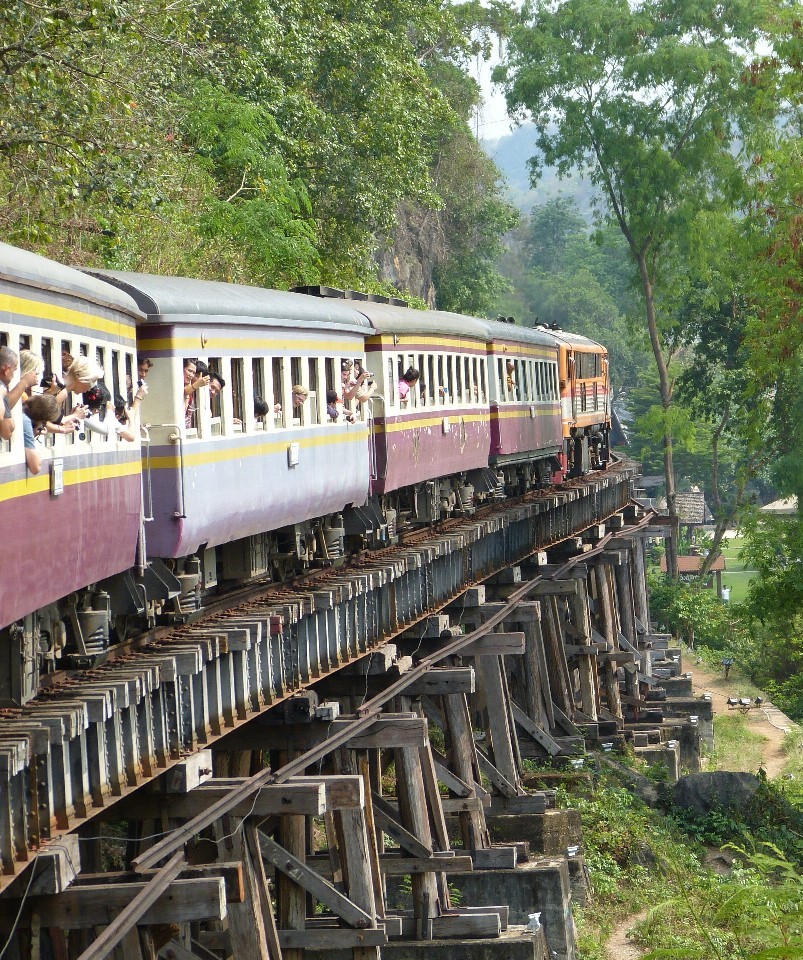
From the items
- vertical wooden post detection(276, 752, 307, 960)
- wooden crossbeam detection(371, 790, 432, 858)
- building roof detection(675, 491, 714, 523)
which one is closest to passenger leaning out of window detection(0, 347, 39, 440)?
vertical wooden post detection(276, 752, 307, 960)

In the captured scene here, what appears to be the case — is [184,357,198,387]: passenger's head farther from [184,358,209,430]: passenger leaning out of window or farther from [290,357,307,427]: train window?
[290,357,307,427]: train window

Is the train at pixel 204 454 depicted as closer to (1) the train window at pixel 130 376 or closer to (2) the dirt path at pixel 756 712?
(1) the train window at pixel 130 376

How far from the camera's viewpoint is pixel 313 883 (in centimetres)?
1239

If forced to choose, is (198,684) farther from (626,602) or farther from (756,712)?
(756,712)

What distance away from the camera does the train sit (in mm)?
8516

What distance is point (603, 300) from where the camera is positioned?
342ft

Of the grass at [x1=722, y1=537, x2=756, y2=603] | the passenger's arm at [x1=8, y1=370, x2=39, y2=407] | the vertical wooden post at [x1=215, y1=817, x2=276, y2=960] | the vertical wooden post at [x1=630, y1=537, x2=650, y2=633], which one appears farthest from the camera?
the grass at [x1=722, y1=537, x2=756, y2=603]

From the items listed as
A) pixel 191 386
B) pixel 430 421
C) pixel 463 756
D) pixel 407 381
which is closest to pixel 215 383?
pixel 191 386

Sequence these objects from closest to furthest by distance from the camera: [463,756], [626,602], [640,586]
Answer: [463,756], [626,602], [640,586]

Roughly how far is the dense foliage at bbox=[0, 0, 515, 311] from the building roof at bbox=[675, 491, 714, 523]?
34.0m

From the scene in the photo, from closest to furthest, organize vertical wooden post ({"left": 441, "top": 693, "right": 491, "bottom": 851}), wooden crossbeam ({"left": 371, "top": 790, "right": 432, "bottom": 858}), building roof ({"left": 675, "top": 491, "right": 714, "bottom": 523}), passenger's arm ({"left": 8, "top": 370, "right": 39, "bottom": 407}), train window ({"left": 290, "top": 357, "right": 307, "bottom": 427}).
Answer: passenger's arm ({"left": 8, "top": 370, "right": 39, "bottom": 407}) → train window ({"left": 290, "top": 357, "right": 307, "bottom": 427}) → wooden crossbeam ({"left": 371, "top": 790, "right": 432, "bottom": 858}) → vertical wooden post ({"left": 441, "top": 693, "right": 491, "bottom": 851}) → building roof ({"left": 675, "top": 491, "right": 714, "bottom": 523})

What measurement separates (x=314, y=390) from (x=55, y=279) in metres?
6.19

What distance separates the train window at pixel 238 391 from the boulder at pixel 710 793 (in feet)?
48.4

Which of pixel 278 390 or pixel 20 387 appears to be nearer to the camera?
pixel 20 387
